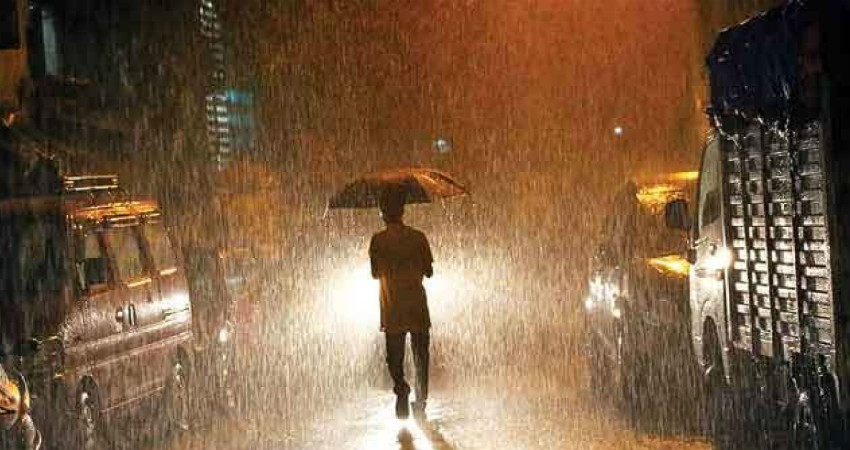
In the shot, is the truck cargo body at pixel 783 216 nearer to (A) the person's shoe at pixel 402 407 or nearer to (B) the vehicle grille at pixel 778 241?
(B) the vehicle grille at pixel 778 241

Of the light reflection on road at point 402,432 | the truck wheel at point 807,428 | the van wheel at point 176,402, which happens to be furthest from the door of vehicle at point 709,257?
the van wheel at point 176,402

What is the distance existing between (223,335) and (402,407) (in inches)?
157

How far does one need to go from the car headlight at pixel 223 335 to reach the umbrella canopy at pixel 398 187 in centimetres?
237

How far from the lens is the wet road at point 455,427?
10961mm

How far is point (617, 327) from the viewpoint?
13734mm

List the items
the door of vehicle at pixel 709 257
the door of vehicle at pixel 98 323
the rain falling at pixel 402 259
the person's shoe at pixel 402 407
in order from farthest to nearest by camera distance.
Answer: the person's shoe at pixel 402 407 → the door of vehicle at pixel 98 323 → the door of vehicle at pixel 709 257 → the rain falling at pixel 402 259

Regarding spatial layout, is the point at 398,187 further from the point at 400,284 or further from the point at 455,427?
the point at 455,427

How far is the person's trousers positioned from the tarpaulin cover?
3.78 m

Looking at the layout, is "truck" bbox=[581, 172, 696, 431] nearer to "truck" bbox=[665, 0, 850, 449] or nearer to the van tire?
"truck" bbox=[665, 0, 850, 449]

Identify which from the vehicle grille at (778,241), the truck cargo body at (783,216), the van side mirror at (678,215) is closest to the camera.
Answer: the truck cargo body at (783,216)

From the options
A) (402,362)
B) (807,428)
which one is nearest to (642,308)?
(402,362)

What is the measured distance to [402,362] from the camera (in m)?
12.9

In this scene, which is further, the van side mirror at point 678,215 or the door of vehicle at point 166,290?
the door of vehicle at point 166,290

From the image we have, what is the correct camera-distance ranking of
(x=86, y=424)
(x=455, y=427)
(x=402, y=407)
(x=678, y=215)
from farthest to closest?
(x=402, y=407) → (x=455, y=427) → (x=678, y=215) → (x=86, y=424)
